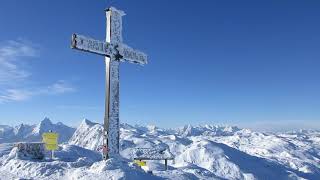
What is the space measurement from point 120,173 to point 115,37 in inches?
326

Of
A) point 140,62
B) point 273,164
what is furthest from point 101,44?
point 273,164

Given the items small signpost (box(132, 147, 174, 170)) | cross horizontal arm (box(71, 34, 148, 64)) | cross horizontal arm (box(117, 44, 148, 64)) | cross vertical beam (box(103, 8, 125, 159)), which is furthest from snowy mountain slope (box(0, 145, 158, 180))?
small signpost (box(132, 147, 174, 170))

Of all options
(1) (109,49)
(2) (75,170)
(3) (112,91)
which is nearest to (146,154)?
(2) (75,170)

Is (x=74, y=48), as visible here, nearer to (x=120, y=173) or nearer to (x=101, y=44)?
(x=101, y=44)

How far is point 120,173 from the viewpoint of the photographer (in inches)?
859

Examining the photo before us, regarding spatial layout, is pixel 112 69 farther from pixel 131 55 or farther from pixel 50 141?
pixel 50 141

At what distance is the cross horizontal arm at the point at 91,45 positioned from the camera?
22341 mm

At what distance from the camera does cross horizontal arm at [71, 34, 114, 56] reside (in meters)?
22.3

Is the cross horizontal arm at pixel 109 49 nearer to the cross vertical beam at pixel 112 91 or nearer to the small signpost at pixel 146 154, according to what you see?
the cross vertical beam at pixel 112 91

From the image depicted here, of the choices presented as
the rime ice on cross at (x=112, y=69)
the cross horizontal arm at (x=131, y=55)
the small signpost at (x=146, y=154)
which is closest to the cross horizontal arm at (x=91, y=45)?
the rime ice on cross at (x=112, y=69)

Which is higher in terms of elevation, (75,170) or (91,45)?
(91,45)

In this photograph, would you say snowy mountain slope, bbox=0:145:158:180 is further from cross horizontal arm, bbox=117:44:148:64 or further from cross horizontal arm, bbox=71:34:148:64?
cross horizontal arm, bbox=117:44:148:64

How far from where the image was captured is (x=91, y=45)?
2327cm

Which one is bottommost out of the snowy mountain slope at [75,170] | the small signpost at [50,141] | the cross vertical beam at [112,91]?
the snowy mountain slope at [75,170]
